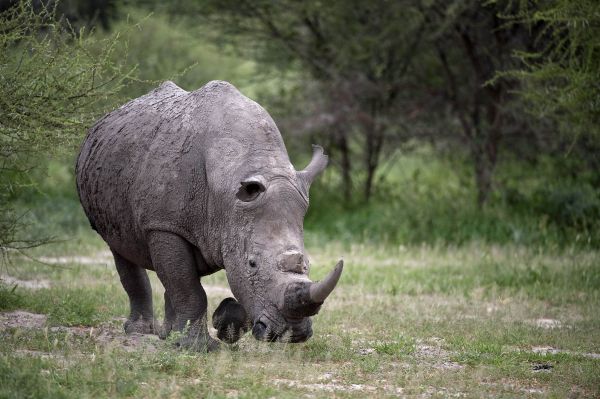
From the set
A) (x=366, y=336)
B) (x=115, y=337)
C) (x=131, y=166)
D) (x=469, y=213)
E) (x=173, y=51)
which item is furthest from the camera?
(x=173, y=51)

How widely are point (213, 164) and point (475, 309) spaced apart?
4.16 meters

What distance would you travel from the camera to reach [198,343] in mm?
7344

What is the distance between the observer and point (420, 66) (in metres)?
17.2

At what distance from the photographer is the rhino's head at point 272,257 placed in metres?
6.59

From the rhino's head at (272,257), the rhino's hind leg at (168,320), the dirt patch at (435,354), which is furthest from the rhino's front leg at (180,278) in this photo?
the dirt patch at (435,354)

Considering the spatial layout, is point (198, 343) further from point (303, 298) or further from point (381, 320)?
point (381, 320)

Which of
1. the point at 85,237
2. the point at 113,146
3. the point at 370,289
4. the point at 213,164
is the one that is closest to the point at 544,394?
the point at 213,164

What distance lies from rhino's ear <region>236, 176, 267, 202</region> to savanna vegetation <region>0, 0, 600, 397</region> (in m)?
1.18

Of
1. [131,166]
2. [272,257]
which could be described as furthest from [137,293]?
[272,257]

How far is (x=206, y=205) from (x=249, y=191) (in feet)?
1.59

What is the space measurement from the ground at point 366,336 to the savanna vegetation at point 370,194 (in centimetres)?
3

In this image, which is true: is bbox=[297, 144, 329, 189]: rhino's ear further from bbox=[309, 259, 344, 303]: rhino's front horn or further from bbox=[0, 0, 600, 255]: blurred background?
bbox=[0, 0, 600, 255]: blurred background

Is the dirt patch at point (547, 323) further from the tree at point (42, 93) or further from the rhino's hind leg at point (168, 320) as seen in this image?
the tree at point (42, 93)

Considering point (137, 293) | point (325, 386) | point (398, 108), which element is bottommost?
A: point (137, 293)
